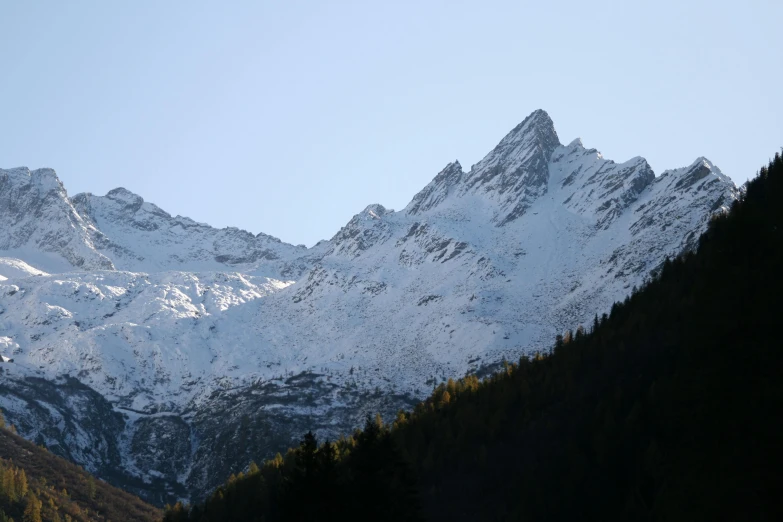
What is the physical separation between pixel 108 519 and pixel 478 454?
273ft

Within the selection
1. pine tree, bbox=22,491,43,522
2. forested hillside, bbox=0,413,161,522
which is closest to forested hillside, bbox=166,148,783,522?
pine tree, bbox=22,491,43,522

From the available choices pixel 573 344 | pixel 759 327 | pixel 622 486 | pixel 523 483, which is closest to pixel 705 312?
pixel 759 327

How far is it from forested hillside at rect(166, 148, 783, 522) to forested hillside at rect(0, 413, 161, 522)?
30407 mm

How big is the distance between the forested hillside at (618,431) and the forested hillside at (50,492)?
30.4 meters

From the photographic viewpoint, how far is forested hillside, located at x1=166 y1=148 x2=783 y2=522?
105 feet

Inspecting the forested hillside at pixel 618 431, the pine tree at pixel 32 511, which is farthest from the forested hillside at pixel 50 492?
the forested hillside at pixel 618 431

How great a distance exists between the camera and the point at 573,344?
134625 mm

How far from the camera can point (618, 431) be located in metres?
96.2

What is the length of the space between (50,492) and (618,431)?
376 feet

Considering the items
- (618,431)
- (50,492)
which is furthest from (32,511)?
(618,431)

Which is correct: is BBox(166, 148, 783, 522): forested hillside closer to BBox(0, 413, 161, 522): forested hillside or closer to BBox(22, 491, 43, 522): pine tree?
BBox(22, 491, 43, 522): pine tree

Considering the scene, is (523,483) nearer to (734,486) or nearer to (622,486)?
(622,486)

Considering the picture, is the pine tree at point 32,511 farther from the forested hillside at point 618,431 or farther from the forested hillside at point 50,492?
the forested hillside at point 618,431

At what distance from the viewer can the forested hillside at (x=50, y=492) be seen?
509 ft
